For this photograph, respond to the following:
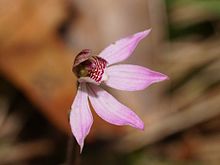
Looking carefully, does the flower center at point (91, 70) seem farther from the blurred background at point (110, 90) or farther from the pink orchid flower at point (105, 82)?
the blurred background at point (110, 90)

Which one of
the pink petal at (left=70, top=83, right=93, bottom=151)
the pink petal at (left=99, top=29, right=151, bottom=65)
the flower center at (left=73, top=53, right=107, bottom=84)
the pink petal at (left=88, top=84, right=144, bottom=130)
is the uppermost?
the flower center at (left=73, top=53, right=107, bottom=84)

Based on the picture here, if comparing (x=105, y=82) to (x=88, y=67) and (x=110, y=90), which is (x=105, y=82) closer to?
(x=88, y=67)

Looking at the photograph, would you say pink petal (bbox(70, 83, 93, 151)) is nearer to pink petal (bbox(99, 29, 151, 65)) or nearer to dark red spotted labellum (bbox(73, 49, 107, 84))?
dark red spotted labellum (bbox(73, 49, 107, 84))

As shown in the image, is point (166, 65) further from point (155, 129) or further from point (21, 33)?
point (21, 33)

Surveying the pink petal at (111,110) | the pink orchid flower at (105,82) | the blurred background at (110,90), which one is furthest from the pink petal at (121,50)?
the blurred background at (110,90)

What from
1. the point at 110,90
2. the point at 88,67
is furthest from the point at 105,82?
the point at 110,90

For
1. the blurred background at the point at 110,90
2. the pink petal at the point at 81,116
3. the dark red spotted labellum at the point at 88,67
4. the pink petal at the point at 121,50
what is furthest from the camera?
the blurred background at the point at 110,90

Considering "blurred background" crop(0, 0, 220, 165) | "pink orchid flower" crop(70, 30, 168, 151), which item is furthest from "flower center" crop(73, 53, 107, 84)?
"blurred background" crop(0, 0, 220, 165)
